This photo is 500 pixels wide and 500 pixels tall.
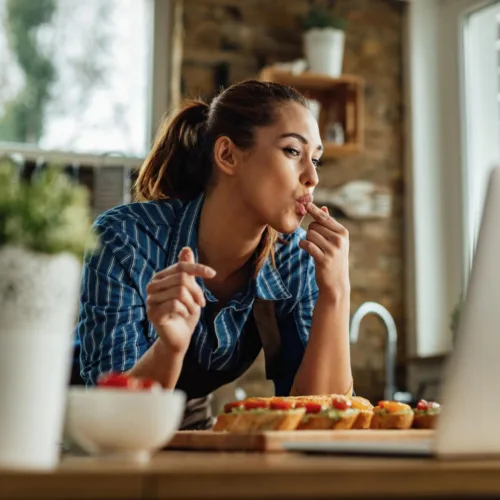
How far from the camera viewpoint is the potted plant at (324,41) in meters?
4.29

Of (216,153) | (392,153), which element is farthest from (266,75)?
(216,153)

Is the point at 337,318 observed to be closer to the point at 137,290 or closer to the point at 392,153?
the point at 137,290

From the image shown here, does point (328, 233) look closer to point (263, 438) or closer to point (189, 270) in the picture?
point (189, 270)

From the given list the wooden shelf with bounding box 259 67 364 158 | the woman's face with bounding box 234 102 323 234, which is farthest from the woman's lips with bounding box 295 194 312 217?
the wooden shelf with bounding box 259 67 364 158

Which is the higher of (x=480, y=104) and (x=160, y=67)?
(x=160, y=67)

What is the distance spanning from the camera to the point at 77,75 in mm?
4234

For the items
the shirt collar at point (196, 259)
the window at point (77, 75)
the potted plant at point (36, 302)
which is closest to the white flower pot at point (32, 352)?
the potted plant at point (36, 302)

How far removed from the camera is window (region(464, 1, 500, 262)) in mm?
4426

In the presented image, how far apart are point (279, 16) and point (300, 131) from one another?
240 centimetres

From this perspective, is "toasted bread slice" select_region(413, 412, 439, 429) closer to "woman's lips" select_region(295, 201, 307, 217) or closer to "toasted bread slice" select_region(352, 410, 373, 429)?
"toasted bread slice" select_region(352, 410, 373, 429)

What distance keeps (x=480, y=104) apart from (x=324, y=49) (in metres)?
0.83

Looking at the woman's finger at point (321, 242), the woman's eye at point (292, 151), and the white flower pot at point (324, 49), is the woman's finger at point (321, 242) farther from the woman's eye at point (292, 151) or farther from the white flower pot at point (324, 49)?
the white flower pot at point (324, 49)

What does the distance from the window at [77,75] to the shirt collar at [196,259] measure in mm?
1839

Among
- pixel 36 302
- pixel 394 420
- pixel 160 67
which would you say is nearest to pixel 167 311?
pixel 394 420
